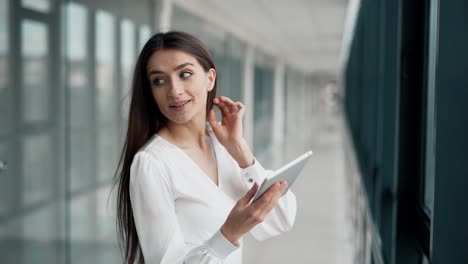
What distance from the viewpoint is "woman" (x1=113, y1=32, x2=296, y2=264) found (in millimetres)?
1028

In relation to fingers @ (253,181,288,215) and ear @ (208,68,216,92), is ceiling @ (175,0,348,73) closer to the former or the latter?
ear @ (208,68,216,92)

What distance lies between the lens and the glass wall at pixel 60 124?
9.32ft

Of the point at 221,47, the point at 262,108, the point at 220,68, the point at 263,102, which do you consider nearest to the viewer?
the point at 220,68

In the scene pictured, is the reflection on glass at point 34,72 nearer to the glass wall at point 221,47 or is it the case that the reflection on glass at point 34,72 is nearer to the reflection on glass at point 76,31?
the reflection on glass at point 76,31

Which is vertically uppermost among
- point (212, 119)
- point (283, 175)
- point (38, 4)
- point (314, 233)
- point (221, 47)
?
point (221, 47)

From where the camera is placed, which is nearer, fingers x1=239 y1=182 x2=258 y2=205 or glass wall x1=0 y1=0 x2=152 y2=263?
fingers x1=239 y1=182 x2=258 y2=205

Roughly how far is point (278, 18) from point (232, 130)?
7185mm

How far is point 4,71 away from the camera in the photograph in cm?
277

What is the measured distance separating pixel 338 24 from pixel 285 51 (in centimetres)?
626

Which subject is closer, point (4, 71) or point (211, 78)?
point (211, 78)

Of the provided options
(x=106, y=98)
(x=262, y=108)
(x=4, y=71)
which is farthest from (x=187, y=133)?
(x=262, y=108)

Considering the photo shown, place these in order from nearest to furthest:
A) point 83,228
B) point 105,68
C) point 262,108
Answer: point 83,228, point 105,68, point 262,108

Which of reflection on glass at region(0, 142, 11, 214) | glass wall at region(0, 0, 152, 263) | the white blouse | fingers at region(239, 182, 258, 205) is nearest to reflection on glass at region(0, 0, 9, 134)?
glass wall at region(0, 0, 152, 263)

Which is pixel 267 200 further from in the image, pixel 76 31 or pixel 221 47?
pixel 221 47
